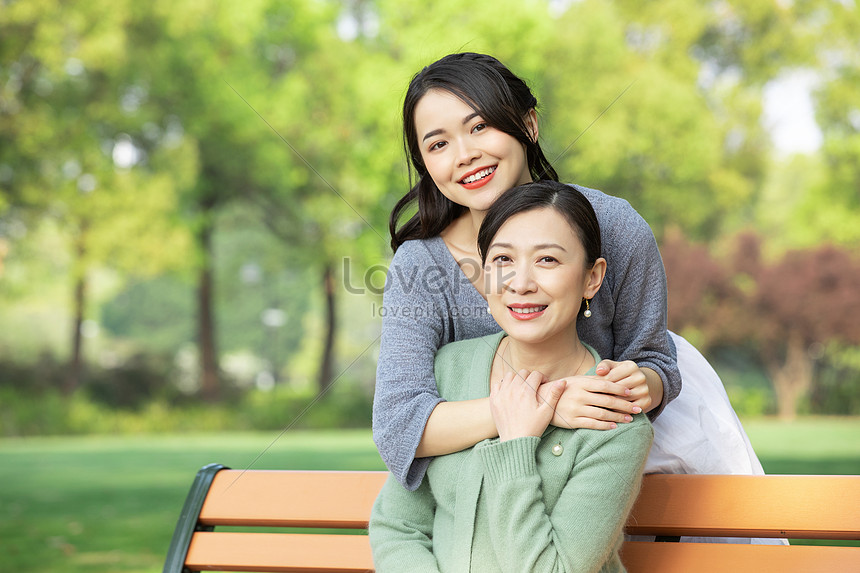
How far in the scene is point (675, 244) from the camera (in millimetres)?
18562

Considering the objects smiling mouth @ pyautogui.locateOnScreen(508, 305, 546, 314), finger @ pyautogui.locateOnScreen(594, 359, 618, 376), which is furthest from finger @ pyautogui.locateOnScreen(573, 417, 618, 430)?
smiling mouth @ pyautogui.locateOnScreen(508, 305, 546, 314)

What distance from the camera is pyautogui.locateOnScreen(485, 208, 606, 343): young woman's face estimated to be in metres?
1.81

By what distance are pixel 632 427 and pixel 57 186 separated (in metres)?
17.0

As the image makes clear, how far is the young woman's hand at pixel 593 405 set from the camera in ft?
5.80

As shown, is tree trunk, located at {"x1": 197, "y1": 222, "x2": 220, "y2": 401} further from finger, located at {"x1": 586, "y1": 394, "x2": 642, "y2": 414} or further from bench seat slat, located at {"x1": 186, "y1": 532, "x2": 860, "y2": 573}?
finger, located at {"x1": 586, "y1": 394, "x2": 642, "y2": 414}

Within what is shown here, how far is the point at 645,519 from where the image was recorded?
6.60ft

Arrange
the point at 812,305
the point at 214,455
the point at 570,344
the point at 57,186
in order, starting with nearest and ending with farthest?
the point at 570,344 < the point at 214,455 < the point at 57,186 < the point at 812,305

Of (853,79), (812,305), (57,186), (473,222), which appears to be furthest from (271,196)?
(473,222)

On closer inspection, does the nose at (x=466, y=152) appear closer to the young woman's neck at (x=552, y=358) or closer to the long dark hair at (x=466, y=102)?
the long dark hair at (x=466, y=102)

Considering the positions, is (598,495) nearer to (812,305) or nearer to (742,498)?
(742,498)

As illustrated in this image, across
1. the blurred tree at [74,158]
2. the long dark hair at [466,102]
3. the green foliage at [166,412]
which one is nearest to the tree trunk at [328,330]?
the green foliage at [166,412]

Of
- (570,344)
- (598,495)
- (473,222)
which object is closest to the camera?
(598,495)

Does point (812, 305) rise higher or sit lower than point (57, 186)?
lower

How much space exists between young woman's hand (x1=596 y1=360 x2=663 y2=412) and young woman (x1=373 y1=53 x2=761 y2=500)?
0.31 feet
